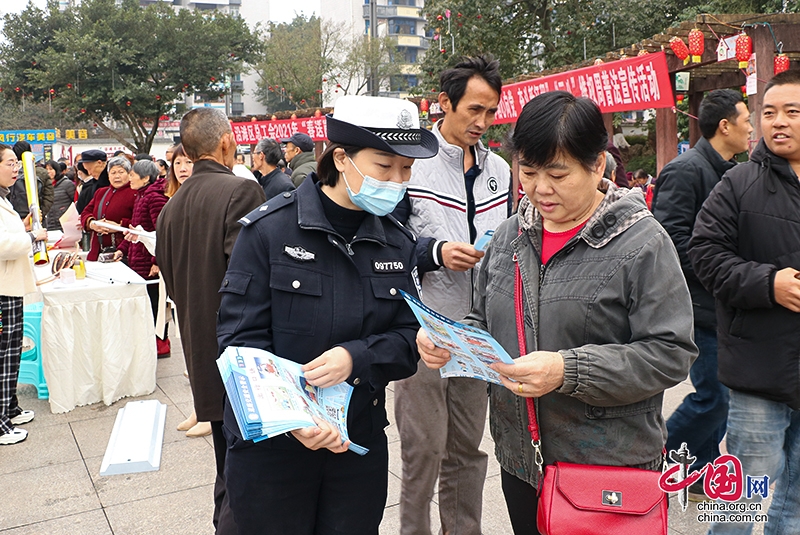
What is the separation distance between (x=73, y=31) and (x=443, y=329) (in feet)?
99.8

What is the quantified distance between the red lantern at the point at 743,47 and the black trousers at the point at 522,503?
6.17 meters

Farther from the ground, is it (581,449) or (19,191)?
(19,191)

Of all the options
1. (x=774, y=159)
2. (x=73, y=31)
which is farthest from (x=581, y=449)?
(x=73, y=31)

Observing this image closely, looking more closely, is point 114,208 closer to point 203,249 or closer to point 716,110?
point 203,249

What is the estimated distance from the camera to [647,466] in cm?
177

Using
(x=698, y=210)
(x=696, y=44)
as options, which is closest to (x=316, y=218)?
(x=698, y=210)

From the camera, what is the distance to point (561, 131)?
5.53ft

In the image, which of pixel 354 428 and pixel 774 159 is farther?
pixel 774 159

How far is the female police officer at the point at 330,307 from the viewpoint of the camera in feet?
6.14

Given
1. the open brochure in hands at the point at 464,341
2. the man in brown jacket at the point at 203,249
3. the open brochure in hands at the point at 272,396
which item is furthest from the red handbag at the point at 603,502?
the man in brown jacket at the point at 203,249

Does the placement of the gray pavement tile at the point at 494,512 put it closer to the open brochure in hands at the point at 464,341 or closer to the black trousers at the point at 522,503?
the black trousers at the point at 522,503

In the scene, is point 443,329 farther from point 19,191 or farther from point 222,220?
point 19,191

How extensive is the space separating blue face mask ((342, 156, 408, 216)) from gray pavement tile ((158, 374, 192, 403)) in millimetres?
3680

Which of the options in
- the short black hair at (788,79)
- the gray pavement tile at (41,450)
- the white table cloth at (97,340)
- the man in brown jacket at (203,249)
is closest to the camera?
the short black hair at (788,79)
